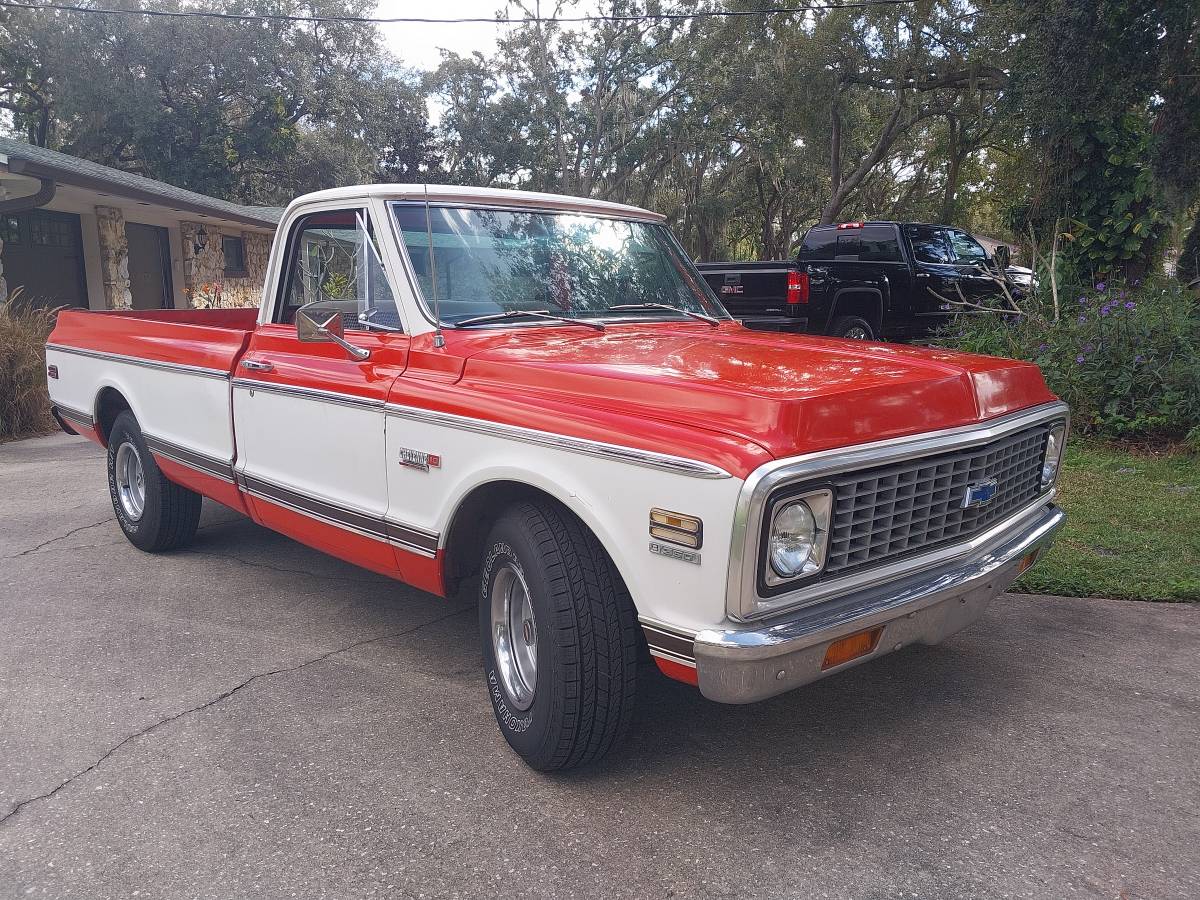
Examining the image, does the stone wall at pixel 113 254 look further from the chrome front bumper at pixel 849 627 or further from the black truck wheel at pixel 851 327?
the chrome front bumper at pixel 849 627

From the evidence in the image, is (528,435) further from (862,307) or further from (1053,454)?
(862,307)

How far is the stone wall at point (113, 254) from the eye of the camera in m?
16.2

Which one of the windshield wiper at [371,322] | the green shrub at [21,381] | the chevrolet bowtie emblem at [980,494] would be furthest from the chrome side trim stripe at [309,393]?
the green shrub at [21,381]

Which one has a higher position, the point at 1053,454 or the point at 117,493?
the point at 1053,454

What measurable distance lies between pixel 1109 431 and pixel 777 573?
6197mm

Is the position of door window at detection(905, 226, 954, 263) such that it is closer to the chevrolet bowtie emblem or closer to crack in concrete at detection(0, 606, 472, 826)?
crack in concrete at detection(0, 606, 472, 826)

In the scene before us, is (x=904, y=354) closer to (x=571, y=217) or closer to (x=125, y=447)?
(x=571, y=217)

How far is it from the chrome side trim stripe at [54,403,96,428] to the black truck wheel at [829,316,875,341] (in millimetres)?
8387

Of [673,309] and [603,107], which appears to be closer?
[673,309]

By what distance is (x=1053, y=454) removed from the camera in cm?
366

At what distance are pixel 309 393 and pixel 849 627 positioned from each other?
7.77 feet

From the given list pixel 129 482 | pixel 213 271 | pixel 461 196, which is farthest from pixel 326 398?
pixel 213 271

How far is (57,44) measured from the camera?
79.9 ft

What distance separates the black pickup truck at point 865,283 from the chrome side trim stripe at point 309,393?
7419 mm
